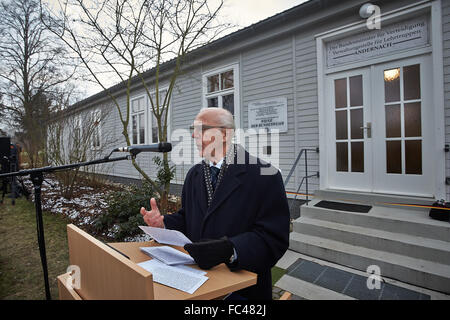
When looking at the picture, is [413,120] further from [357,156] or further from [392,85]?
[357,156]

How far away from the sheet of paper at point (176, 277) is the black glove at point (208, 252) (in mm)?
64

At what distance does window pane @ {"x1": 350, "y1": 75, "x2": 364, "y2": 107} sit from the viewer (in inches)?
169

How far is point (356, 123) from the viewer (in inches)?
170

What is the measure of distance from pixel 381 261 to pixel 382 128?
225 centimetres

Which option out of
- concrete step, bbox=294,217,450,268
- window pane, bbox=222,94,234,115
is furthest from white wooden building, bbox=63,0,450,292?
window pane, bbox=222,94,234,115

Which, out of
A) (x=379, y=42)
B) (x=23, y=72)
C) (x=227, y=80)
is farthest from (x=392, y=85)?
(x=23, y=72)

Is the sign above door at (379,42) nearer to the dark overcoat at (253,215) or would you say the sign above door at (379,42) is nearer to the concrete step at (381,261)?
the concrete step at (381,261)

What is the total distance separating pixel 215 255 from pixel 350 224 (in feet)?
10.1

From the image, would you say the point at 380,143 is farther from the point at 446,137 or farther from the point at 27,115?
the point at 27,115

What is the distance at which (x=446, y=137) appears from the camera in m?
3.51

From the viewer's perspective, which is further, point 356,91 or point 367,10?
point 356,91

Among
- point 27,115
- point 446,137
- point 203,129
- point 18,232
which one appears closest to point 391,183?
point 446,137

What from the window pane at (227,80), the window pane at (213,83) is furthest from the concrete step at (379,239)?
the window pane at (213,83)

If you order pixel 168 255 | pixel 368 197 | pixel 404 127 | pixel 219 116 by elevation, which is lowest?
pixel 368 197
